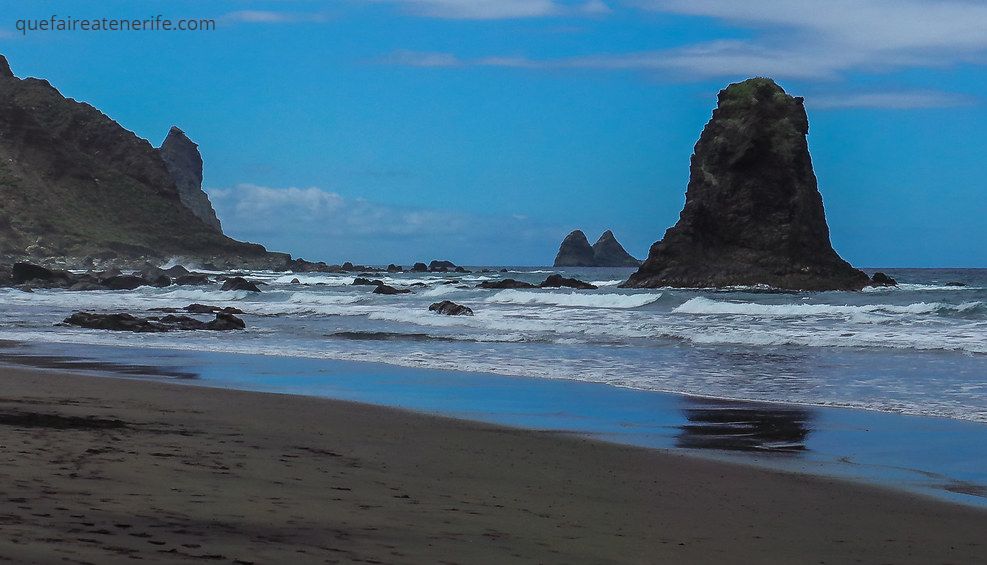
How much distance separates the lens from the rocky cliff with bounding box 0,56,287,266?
10819 centimetres

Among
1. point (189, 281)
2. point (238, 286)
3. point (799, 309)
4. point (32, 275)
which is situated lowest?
point (799, 309)

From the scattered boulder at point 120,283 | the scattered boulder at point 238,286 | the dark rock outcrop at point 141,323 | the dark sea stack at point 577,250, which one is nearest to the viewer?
the dark rock outcrop at point 141,323

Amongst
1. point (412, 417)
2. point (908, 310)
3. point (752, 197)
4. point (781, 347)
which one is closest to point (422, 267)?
point (752, 197)

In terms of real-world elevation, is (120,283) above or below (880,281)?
below

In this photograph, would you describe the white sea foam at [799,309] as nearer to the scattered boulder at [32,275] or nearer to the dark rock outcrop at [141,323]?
the dark rock outcrop at [141,323]

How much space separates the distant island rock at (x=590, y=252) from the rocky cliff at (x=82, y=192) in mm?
50952

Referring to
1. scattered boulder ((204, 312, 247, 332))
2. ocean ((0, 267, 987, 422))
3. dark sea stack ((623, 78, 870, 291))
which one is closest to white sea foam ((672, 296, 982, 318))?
ocean ((0, 267, 987, 422))

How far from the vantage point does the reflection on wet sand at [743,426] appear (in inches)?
377

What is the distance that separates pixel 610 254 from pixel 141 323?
465ft

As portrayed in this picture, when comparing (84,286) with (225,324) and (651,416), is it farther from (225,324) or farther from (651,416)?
(651,416)

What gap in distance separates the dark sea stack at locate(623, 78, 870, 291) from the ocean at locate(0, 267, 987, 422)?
17.0 m

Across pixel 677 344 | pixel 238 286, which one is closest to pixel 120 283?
pixel 238 286

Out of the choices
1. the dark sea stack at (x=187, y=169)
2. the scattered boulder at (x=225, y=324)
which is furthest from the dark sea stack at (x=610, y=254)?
the scattered boulder at (x=225, y=324)

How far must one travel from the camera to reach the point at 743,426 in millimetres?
10828
